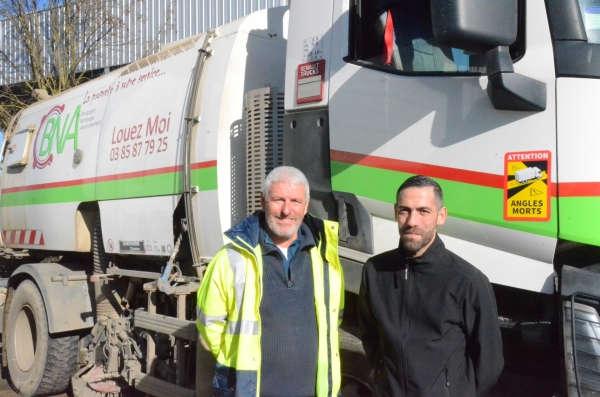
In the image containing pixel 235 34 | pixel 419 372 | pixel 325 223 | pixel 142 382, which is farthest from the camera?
pixel 142 382

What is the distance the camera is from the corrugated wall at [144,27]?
Result: 39.4 ft

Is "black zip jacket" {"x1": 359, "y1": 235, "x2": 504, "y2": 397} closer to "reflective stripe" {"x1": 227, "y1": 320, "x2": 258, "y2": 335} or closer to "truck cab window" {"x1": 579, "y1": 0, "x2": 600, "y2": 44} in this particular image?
"reflective stripe" {"x1": 227, "y1": 320, "x2": 258, "y2": 335}

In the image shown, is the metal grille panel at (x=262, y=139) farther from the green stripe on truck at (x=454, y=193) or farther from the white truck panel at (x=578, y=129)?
the white truck panel at (x=578, y=129)

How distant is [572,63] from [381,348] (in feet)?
4.25

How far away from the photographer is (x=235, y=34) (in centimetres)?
400

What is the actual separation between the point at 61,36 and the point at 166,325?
11.5m

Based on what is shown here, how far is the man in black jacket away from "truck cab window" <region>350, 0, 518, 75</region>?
79 centimetres

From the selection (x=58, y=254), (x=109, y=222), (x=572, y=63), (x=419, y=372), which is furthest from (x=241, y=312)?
(x=58, y=254)

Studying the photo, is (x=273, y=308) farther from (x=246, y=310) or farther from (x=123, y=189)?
(x=123, y=189)

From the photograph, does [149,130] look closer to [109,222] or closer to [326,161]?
[109,222]

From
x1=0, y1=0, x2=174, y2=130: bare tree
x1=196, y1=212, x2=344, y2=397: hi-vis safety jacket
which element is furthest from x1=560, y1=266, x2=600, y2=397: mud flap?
x1=0, y1=0, x2=174, y2=130: bare tree

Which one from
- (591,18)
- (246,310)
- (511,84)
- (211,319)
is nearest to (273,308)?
(246,310)

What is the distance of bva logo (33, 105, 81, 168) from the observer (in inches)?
218

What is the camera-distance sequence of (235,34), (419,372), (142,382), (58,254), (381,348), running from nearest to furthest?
(419,372) → (381,348) → (235,34) → (142,382) → (58,254)
